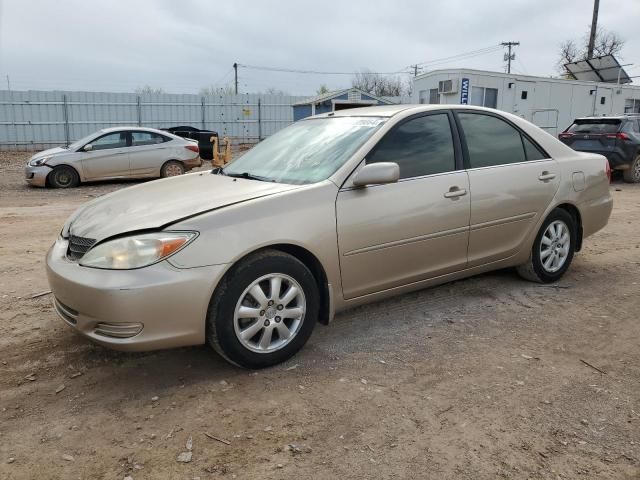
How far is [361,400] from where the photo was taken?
3.03 metres

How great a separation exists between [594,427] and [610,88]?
2367 cm

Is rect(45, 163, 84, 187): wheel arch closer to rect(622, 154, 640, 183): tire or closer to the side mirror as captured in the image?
the side mirror

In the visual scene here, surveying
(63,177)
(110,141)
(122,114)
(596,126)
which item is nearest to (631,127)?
(596,126)

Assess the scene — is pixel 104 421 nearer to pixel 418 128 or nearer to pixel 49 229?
pixel 418 128

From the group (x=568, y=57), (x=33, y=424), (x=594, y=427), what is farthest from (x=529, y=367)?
(x=568, y=57)

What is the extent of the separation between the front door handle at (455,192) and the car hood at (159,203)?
120 centimetres

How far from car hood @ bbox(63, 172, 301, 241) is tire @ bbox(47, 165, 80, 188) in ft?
31.3

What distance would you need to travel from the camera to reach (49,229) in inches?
296

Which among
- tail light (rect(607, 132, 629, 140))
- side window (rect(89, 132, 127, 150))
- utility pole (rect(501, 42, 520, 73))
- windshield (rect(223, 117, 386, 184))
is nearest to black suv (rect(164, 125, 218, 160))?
side window (rect(89, 132, 127, 150))

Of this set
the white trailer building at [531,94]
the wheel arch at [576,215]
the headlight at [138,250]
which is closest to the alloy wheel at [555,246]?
the wheel arch at [576,215]

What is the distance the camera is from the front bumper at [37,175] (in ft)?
40.4

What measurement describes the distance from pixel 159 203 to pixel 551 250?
11.3 ft

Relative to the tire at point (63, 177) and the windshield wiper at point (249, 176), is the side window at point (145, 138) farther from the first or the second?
the windshield wiper at point (249, 176)

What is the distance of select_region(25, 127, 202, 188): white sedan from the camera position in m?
12.4
